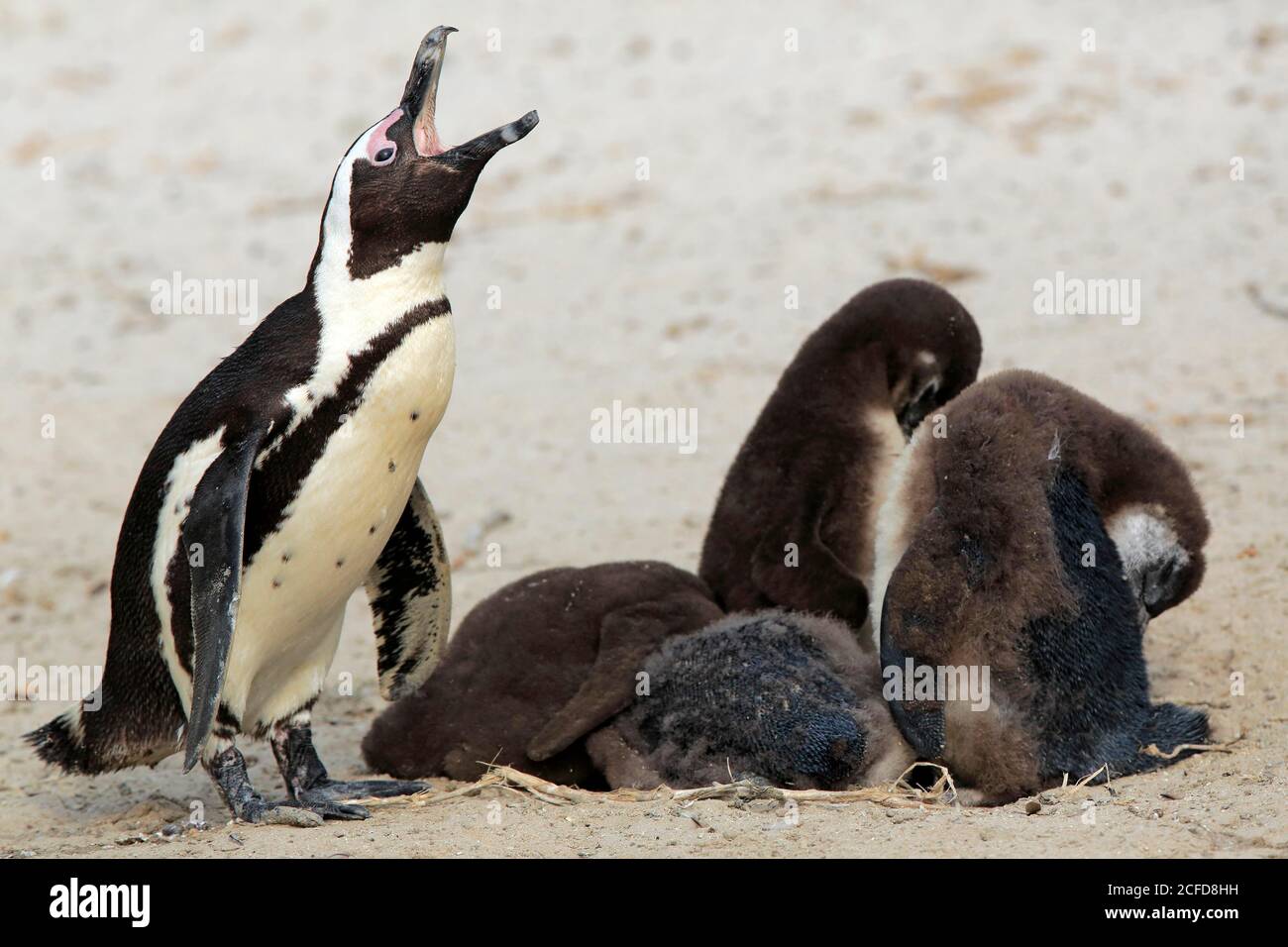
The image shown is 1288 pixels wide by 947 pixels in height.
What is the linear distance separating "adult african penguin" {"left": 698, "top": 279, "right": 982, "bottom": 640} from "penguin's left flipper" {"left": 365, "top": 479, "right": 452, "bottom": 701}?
787 mm

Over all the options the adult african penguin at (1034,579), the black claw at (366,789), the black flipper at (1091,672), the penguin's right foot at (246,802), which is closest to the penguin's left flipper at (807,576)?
the adult african penguin at (1034,579)

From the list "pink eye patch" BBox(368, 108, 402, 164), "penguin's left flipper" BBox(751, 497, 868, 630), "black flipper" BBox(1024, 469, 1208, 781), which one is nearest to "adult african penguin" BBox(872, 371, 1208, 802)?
"black flipper" BBox(1024, 469, 1208, 781)

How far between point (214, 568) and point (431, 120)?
111 cm

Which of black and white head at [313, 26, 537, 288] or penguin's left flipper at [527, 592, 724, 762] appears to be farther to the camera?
penguin's left flipper at [527, 592, 724, 762]

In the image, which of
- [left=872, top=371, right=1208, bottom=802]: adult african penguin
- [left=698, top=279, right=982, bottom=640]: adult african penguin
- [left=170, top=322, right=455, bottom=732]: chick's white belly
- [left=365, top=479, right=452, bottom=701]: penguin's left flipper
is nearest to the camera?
[left=170, top=322, right=455, bottom=732]: chick's white belly

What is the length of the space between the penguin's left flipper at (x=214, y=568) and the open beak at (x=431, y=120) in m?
0.73

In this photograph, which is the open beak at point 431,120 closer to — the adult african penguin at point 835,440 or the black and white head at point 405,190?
the black and white head at point 405,190

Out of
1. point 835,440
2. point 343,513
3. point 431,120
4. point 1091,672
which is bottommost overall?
point 1091,672

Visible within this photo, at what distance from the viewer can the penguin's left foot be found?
13.7 ft

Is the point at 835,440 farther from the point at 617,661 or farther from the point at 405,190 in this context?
the point at 405,190

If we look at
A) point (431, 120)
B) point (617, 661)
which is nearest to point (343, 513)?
point (617, 661)

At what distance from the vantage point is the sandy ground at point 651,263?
4.28 metres

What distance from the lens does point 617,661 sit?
4.27 m

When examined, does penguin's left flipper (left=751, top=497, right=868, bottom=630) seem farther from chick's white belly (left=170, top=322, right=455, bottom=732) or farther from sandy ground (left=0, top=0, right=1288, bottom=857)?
chick's white belly (left=170, top=322, right=455, bottom=732)
